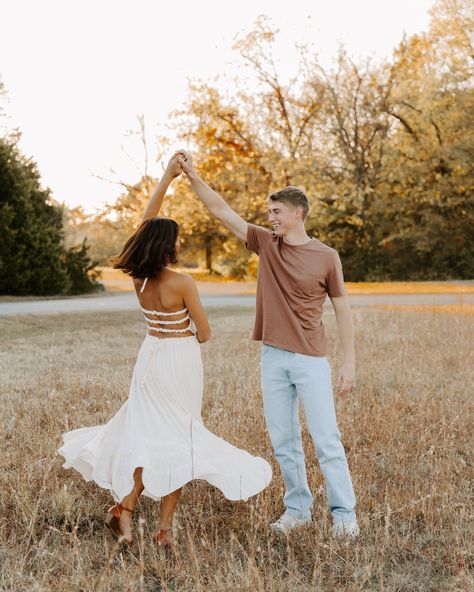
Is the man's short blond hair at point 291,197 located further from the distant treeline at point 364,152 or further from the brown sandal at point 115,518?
the distant treeline at point 364,152

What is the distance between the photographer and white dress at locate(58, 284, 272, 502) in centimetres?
383

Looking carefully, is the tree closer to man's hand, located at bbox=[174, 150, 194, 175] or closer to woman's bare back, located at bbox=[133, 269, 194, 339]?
man's hand, located at bbox=[174, 150, 194, 175]

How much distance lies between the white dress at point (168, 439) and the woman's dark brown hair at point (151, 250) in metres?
0.27

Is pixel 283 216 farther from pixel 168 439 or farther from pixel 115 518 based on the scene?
pixel 115 518

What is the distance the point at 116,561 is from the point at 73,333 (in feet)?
34.0

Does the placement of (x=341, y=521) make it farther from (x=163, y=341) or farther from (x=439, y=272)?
(x=439, y=272)

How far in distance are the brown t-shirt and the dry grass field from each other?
0.95 m

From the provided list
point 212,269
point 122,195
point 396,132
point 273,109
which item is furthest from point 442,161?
point 122,195

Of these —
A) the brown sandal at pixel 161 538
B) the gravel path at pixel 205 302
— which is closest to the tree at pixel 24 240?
the gravel path at pixel 205 302

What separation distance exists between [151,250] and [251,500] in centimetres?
147

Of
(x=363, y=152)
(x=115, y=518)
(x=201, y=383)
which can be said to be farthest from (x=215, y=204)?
(x=363, y=152)

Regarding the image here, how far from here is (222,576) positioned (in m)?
3.31

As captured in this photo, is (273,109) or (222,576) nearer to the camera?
(222,576)

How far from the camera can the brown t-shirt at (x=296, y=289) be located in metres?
4.01
